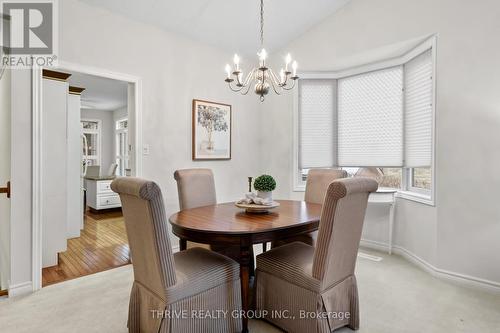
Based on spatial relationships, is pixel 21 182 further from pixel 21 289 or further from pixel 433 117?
pixel 433 117

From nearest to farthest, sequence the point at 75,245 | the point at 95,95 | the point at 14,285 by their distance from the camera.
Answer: the point at 14,285 < the point at 75,245 < the point at 95,95

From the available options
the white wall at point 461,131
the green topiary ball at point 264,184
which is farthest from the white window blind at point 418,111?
the green topiary ball at point 264,184

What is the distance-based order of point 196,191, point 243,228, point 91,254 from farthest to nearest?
point 91,254 < point 196,191 < point 243,228

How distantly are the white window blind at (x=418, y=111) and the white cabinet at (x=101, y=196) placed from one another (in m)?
5.55

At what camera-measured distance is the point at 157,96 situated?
3334 mm

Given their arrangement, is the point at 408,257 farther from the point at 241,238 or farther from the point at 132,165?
the point at 132,165

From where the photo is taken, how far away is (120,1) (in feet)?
9.33

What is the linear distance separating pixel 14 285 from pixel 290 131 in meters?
3.50

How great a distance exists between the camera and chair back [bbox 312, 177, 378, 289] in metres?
1.59

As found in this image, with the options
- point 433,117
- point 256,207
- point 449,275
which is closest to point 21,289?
point 256,207

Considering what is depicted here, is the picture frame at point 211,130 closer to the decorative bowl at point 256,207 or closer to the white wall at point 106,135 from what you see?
the decorative bowl at point 256,207

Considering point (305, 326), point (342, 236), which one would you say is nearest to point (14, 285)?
point (305, 326)

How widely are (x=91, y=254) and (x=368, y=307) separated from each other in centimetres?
312

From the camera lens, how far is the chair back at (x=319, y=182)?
2863 millimetres
